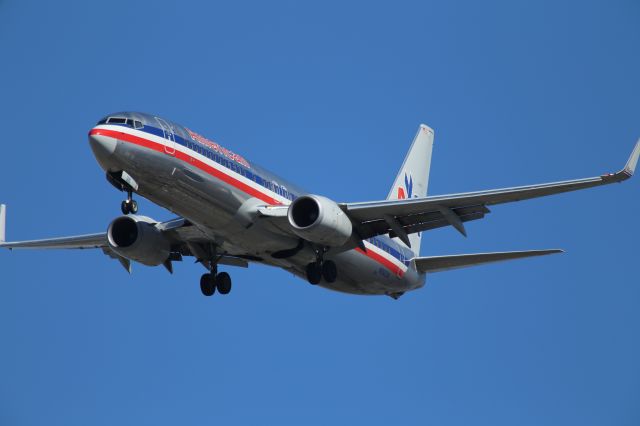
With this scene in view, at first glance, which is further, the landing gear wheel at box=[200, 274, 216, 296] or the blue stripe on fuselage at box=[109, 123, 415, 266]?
the landing gear wheel at box=[200, 274, 216, 296]

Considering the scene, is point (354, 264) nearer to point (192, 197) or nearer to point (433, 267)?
point (433, 267)

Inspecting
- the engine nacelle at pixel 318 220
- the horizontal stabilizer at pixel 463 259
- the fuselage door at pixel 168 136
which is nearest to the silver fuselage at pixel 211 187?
the fuselage door at pixel 168 136

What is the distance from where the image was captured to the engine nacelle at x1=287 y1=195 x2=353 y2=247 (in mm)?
35531

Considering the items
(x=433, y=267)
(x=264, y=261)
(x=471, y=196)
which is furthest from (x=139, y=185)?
(x=433, y=267)

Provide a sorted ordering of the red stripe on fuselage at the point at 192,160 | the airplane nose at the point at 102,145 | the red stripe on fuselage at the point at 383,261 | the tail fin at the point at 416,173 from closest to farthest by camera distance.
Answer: the airplane nose at the point at 102,145, the red stripe on fuselage at the point at 192,160, the red stripe on fuselage at the point at 383,261, the tail fin at the point at 416,173

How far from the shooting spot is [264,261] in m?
40.0

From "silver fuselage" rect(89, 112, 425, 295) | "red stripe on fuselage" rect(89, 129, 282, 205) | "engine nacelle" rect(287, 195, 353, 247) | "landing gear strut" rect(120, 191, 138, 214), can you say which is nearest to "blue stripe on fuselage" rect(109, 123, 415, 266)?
"silver fuselage" rect(89, 112, 425, 295)

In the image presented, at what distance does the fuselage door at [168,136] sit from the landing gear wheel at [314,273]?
7.65m

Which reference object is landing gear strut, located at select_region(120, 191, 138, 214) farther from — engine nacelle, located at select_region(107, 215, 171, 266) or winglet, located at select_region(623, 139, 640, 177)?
winglet, located at select_region(623, 139, 640, 177)

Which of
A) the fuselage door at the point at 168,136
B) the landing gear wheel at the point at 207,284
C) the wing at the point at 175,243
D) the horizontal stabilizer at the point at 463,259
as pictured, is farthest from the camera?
the landing gear wheel at the point at 207,284

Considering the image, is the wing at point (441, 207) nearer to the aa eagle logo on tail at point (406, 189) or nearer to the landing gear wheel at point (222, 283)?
the landing gear wheel at point (222, 283)

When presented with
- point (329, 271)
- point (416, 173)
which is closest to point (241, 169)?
point (329, 271)

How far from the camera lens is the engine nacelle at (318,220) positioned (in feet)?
117

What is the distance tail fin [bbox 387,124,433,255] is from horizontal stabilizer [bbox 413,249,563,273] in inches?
134
